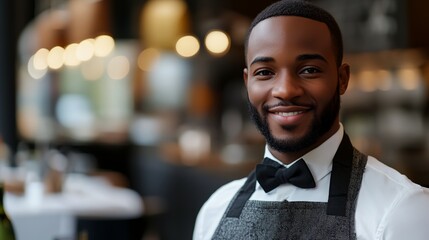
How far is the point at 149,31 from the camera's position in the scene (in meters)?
5.25

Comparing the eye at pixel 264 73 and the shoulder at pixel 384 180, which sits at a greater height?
the eye at pixel 264 73

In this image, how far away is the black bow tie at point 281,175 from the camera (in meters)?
1.34

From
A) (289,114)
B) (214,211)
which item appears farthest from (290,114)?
(214,211)

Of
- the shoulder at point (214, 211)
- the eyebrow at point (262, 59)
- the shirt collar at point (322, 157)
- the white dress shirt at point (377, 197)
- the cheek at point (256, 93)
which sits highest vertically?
the eyebrow at point (262, 59)

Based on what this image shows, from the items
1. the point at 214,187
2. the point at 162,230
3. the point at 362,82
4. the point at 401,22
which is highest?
the point at 401,22

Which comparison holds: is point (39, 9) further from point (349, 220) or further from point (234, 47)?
point (349, 220)

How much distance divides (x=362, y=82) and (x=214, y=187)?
92.9 inches

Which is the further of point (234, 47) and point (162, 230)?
point (162, 230)

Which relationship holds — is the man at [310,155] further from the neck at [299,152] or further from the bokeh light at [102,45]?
the bokeh light at [102,45]

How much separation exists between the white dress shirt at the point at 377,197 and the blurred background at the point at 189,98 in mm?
747

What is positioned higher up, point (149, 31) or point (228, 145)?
point (149, 31)

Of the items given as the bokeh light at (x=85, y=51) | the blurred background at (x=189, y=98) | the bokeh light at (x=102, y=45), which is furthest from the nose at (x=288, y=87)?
the bokeh light at (x=85, y=51)

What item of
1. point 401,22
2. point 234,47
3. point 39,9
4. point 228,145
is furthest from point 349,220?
point 39,9

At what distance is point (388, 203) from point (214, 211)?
0.45m
